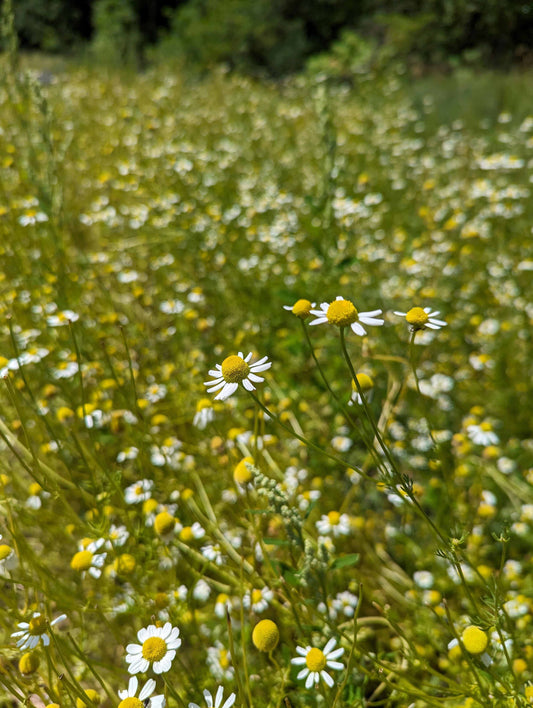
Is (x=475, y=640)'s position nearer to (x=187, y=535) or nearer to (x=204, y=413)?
(x=187, y=535)

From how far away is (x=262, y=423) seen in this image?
117 cm

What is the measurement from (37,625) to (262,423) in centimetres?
59

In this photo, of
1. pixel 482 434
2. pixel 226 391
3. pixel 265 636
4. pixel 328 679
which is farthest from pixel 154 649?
pixel 482 434

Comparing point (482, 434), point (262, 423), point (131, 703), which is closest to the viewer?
point (131, 703)

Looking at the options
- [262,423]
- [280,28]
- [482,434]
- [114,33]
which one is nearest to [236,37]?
[280,28]

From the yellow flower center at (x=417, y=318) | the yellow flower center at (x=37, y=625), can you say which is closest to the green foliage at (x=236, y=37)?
the yellow flower center at (x=417, y=318)

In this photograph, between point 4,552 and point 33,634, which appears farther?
point 4,552

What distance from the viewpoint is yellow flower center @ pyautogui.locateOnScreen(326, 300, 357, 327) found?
2.74ft

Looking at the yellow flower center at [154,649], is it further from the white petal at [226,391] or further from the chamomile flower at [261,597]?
the white petal at [226,391]

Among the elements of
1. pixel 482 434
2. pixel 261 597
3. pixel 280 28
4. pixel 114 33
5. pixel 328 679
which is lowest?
pixel 482 434

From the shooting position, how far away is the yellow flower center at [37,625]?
0.84 meters

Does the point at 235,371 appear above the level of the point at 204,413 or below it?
above

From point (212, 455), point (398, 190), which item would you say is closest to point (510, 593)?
point (212, 455)

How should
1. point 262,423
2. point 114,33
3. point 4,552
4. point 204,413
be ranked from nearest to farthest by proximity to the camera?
1. point 4,552
2. point 262,423
3. point 204,413
4. point 114,33
